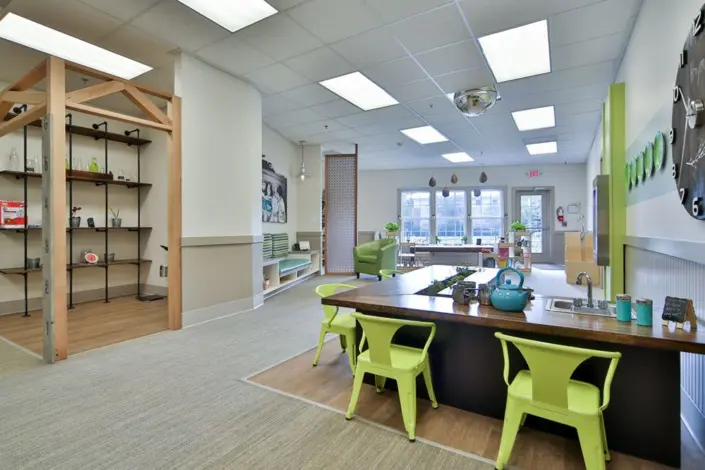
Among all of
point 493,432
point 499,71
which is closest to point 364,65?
point 499,71

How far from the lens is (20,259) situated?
195 inches

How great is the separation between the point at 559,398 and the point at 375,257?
6.17 m

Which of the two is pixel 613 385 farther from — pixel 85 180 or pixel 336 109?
pixel 85 180

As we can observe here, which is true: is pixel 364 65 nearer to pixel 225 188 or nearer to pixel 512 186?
pixel 225 188

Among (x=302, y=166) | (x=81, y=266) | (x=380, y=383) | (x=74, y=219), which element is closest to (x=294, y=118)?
(x=302, y=166)

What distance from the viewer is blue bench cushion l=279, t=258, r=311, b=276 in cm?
670

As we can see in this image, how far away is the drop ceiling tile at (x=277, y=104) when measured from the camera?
5.75 m

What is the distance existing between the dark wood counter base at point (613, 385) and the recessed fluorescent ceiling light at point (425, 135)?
574 cm

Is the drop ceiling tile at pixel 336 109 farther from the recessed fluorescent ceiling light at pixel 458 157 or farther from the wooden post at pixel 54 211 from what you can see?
the recessed fluorescent ceiling light at pixel 458 157

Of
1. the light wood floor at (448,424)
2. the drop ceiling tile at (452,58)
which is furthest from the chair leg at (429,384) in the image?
the drop ceiling tile at (452,58)

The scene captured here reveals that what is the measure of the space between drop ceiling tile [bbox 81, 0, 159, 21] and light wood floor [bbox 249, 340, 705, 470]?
3.49 metres

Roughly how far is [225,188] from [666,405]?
473cm

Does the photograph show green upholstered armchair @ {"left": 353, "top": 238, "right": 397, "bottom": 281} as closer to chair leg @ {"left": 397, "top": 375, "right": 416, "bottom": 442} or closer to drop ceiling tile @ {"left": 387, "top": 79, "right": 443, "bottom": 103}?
drop ceiling tile @ {"left": 387, "top": 79, "right": 443, "bottom": 103}

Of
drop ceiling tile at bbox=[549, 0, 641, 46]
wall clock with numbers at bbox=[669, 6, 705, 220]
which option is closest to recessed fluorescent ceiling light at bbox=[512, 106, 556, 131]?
drop ceiling tile at bbox=[549, 0, 641, 46]
